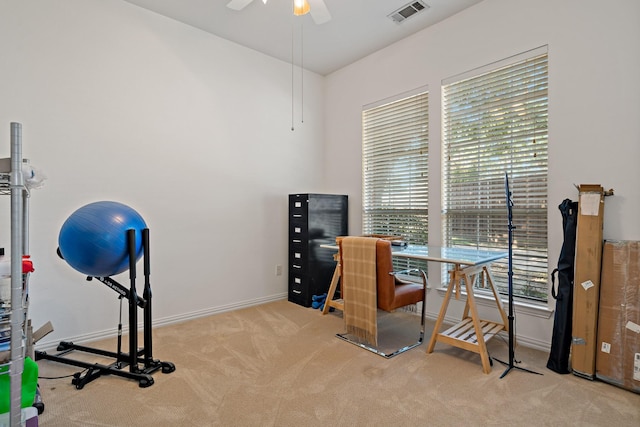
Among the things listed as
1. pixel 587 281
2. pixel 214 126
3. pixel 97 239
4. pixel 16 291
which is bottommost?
pixel 587 281

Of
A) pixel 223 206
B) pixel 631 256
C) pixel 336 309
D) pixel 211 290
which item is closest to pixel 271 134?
pixel 223 206

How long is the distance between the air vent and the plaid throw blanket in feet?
6.94

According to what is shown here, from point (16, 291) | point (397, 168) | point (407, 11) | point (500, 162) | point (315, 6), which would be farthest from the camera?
point (397, 168)

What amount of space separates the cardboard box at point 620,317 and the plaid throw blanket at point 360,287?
4.72 ft

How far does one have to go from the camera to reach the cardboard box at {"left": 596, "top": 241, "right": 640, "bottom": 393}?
6.82ft

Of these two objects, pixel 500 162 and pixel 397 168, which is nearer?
pixel 500 162

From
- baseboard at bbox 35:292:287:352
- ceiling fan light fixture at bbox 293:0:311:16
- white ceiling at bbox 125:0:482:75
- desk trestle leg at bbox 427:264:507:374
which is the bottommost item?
baseboard at bbox 35:292:287:352

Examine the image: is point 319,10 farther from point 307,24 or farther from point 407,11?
point 407,11

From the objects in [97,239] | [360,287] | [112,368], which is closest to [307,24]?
[360,287]

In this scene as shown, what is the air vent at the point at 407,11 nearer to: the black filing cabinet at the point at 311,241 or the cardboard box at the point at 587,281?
the black filing cabinet at the point at 311,241

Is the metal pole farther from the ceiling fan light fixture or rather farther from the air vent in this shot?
the air vent

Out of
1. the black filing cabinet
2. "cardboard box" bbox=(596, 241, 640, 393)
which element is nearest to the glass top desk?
"cardboard box" bbox=(596, 241, 640, 393)

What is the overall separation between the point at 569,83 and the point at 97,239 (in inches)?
131

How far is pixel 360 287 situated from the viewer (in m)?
2.71
